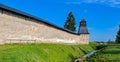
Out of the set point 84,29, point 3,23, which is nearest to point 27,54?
point 3,23

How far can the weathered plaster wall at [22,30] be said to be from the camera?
66.6 feet

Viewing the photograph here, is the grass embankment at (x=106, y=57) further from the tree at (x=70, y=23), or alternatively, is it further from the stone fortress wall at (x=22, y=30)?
the tree at (x=70, y=23)

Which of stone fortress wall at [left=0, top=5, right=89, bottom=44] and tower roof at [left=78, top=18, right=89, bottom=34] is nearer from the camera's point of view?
stone fortress wall at [left=0, top=5, right=89, bottom=44]

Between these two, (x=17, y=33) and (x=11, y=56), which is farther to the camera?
(x=17, y=33)

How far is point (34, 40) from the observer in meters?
27.8

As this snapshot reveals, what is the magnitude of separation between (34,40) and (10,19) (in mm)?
6900

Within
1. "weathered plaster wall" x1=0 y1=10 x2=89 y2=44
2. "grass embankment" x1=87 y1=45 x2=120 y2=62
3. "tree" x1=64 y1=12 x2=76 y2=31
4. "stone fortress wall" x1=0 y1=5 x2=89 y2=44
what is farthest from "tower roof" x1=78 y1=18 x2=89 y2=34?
"grass embankment" x1=87 y1=45 x2=120 y2=62

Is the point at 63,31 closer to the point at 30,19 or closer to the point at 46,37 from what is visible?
the point at 46,37

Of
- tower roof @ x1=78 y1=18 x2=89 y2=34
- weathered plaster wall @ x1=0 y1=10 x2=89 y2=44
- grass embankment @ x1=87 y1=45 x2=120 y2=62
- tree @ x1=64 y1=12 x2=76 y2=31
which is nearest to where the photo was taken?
weathered plaster wall @ x1=0 y1=10 x2=89 y2=44

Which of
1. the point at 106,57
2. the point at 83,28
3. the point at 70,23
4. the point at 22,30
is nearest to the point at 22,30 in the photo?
the point at 22,30

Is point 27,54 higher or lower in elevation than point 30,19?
lower

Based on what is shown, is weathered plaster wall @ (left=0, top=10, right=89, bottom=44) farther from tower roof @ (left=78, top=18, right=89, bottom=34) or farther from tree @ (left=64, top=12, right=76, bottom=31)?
tree @ (left=64, top=12, right=76, bottom=31)

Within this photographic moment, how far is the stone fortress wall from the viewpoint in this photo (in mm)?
20312

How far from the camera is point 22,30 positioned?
24.2m
